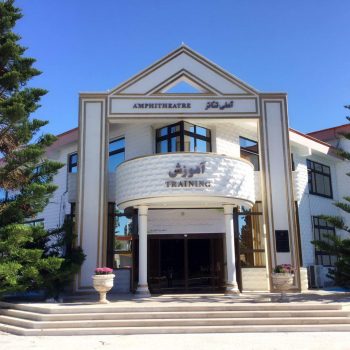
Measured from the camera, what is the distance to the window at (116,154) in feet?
55.0

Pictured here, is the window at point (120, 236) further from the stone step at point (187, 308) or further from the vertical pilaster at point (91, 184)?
the stone step at point (187, 308)

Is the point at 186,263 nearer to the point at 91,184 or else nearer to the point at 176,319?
the point at 91,184

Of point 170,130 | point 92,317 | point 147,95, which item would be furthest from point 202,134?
point 92,317

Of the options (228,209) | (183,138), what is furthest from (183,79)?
(228,209)

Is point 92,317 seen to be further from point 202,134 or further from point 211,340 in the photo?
point 202,134

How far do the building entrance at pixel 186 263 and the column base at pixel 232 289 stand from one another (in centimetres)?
124

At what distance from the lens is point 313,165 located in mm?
20141

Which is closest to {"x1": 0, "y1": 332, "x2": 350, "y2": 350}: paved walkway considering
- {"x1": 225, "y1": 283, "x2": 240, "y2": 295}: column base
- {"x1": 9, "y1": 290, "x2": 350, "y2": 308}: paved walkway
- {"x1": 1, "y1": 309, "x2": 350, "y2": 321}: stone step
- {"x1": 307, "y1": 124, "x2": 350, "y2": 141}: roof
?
{"x1": 1, "y1": 309, "x2": 350, "y2": 321}: stone step

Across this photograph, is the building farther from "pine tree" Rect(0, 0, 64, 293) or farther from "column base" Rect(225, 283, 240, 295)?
"pine tree" Rect(0, 0, 64, 293)

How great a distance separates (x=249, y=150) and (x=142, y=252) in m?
6.29

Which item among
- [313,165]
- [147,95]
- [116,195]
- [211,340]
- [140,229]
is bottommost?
[211,340]

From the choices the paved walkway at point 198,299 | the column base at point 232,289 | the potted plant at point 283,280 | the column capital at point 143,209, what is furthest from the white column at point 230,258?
the column capital at point 143,209

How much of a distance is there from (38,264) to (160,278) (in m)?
4.29

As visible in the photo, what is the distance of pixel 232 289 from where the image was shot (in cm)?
1386
